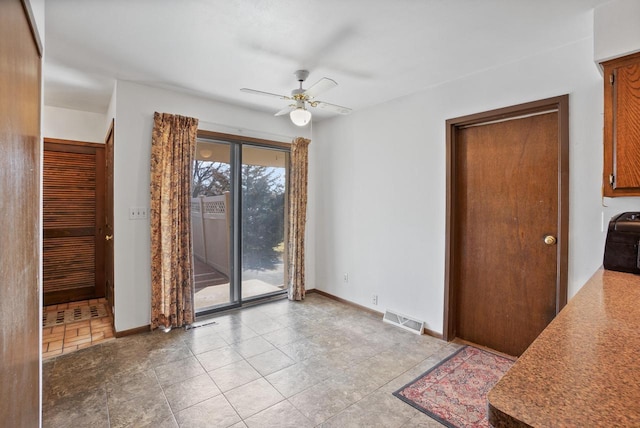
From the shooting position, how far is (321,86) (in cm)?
241

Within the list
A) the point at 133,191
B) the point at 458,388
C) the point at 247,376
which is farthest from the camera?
the point at 133,191

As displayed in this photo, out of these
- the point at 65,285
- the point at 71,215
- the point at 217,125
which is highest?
the point at 217,125

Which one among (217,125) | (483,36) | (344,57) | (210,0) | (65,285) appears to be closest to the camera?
(210,0)

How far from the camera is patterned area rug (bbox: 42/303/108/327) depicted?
11.2 feet

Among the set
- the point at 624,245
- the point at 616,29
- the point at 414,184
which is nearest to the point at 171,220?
the point at 414,184

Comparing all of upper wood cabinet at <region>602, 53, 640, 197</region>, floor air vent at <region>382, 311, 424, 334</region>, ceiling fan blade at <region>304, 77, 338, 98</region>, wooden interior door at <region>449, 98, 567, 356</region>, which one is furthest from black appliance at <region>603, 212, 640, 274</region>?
ceiling fan blade at <region>304, 77, 338, 98</region>

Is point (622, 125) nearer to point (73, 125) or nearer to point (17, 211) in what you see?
point (17, 211)

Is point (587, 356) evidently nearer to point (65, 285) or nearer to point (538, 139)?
point (538, 139)

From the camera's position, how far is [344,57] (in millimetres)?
2496

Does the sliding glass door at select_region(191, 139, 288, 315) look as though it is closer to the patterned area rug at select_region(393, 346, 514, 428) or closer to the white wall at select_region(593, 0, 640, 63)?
the patterned area rug at select_region(393, 346, 514, 428)

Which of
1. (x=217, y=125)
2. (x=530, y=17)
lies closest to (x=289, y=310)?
(x=217, y=125)

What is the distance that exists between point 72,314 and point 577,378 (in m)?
4.76

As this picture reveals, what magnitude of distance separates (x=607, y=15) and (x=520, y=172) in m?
1.15

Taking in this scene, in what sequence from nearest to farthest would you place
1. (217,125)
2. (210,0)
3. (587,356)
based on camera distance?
(587,356)
(210,0)
(217,125)
